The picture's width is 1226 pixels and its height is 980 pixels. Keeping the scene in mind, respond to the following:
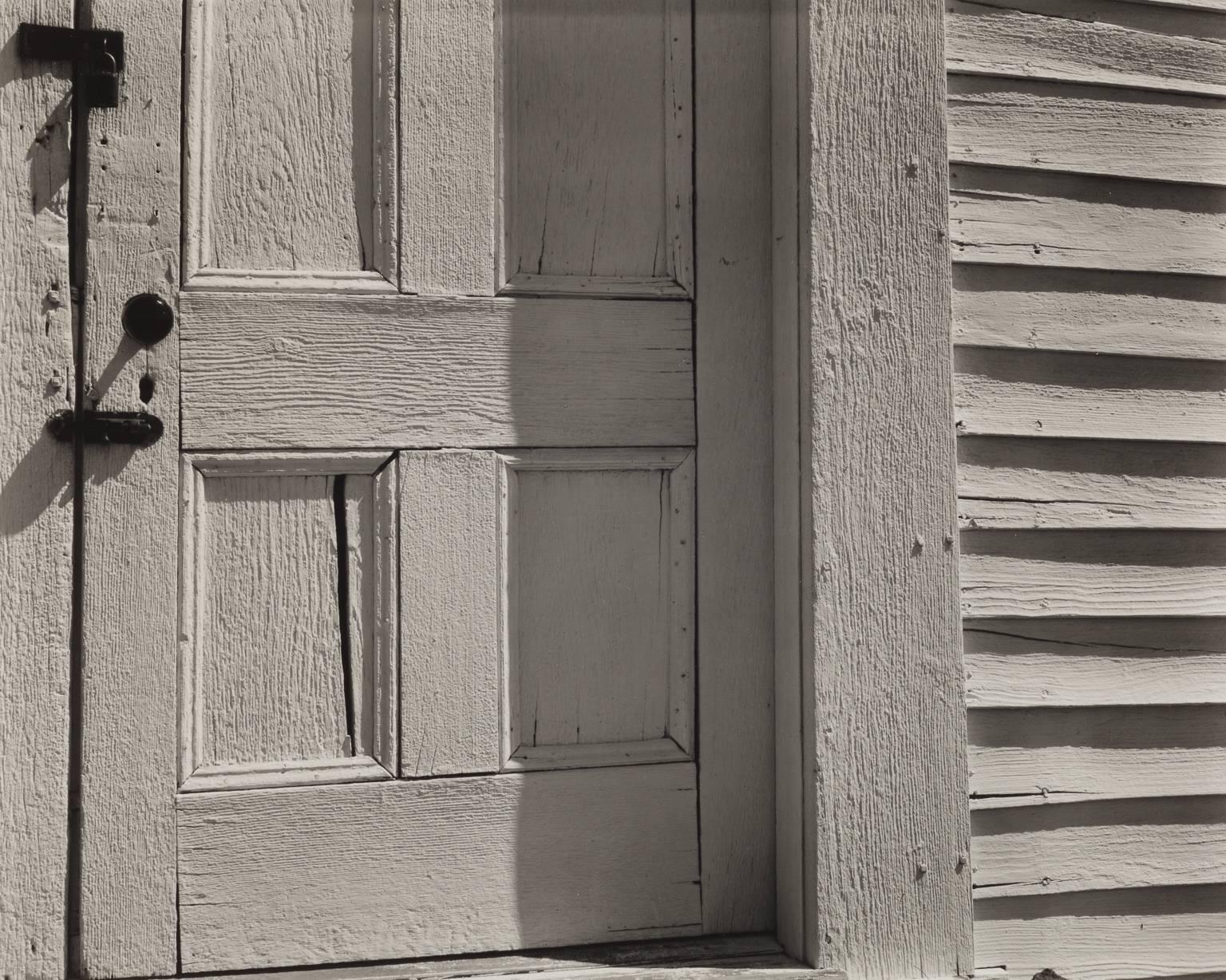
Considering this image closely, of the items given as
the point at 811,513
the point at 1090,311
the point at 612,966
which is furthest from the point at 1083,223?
the point at 612,966

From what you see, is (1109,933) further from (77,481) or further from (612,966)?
(77,481)

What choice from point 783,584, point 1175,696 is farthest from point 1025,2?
point 1175,696

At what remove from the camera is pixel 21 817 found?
52.6 inches

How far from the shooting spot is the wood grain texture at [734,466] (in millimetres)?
1524

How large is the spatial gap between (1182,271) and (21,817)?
6.32 feet

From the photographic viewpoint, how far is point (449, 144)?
4.86ft

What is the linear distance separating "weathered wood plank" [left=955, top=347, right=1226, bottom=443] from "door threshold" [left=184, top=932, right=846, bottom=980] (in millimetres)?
841

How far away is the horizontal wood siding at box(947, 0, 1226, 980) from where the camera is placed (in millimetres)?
1515

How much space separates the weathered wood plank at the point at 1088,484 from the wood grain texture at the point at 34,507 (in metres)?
1.32

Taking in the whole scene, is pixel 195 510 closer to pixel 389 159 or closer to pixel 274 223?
pixel 274 223

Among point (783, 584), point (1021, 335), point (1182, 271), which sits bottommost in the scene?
point (783, 584)

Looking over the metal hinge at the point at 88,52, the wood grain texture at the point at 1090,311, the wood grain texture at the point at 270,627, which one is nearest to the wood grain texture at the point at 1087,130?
the wood grain texture at the point at 1090,311

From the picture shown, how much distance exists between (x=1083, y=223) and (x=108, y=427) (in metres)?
1.50

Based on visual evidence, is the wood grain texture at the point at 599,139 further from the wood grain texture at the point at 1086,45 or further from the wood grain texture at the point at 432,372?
the wood grain texture at the point at 1086,45
